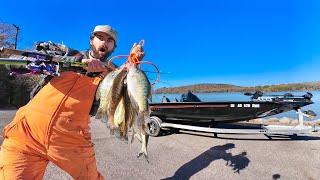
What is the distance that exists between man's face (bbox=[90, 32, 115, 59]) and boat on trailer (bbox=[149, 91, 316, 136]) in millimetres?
7910

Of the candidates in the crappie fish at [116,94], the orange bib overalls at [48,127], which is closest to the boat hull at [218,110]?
the orange bib overalls at [48,127]

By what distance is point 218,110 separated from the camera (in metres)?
12.6

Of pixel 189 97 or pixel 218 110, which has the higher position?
pixel 189 97

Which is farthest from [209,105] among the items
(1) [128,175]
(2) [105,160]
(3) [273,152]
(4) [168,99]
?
(1) [128,175]

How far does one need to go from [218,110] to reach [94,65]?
9706 mm

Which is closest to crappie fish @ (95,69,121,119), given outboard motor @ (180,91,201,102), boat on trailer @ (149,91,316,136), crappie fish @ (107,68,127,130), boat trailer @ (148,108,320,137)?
crappie fish @ (107,68,127,130)

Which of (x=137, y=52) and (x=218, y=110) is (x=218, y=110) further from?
(x=137, y=52)

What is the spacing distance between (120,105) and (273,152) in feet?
23.4

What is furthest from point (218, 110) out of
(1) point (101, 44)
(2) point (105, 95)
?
(2) point (105, 95)

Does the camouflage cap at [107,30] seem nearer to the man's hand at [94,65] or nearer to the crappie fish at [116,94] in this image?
the man's hand at [94,65]

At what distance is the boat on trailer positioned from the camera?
11.9 metres

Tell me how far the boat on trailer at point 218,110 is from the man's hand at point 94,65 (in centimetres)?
822

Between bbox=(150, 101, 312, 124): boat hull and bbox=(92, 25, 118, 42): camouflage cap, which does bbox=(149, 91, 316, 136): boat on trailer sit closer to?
bbox=(150, 101, 312, 124): boat hull

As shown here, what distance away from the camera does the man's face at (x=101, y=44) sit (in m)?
3.55
